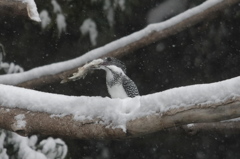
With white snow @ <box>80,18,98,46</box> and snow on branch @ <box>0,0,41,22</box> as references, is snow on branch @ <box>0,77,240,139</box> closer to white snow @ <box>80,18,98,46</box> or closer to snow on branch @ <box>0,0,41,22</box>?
snow on branch @ <box>0,0,41,22</box>

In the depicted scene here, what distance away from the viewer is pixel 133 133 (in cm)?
139

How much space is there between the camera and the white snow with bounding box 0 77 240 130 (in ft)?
4.17

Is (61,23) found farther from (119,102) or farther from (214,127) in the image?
(119,102)

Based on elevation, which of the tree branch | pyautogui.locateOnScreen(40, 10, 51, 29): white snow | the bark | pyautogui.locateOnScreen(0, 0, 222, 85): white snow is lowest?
→ the bark

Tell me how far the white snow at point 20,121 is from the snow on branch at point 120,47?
1316 millimetres

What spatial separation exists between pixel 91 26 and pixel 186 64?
2.59 feet

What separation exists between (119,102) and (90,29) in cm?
173

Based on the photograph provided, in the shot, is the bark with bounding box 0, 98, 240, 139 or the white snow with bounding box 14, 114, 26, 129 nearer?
the bark with bounding box 0, 98, 240, 139

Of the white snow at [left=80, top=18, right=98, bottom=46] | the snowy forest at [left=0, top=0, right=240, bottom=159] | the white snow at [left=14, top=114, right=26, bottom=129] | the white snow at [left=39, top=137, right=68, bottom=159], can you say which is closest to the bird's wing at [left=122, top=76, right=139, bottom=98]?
the snowy forest at [left=0, top=0, right=240, bottom=159]

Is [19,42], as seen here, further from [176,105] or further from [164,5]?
[176,105]

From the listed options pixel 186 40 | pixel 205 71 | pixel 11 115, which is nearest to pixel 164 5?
pixel 186 40

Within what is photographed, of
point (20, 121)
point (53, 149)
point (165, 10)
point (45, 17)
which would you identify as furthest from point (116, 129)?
point (165, 10)

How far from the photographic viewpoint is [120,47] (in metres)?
2.91

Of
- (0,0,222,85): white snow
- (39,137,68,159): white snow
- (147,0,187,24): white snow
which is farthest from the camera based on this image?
(147,0,187,24): white snow
